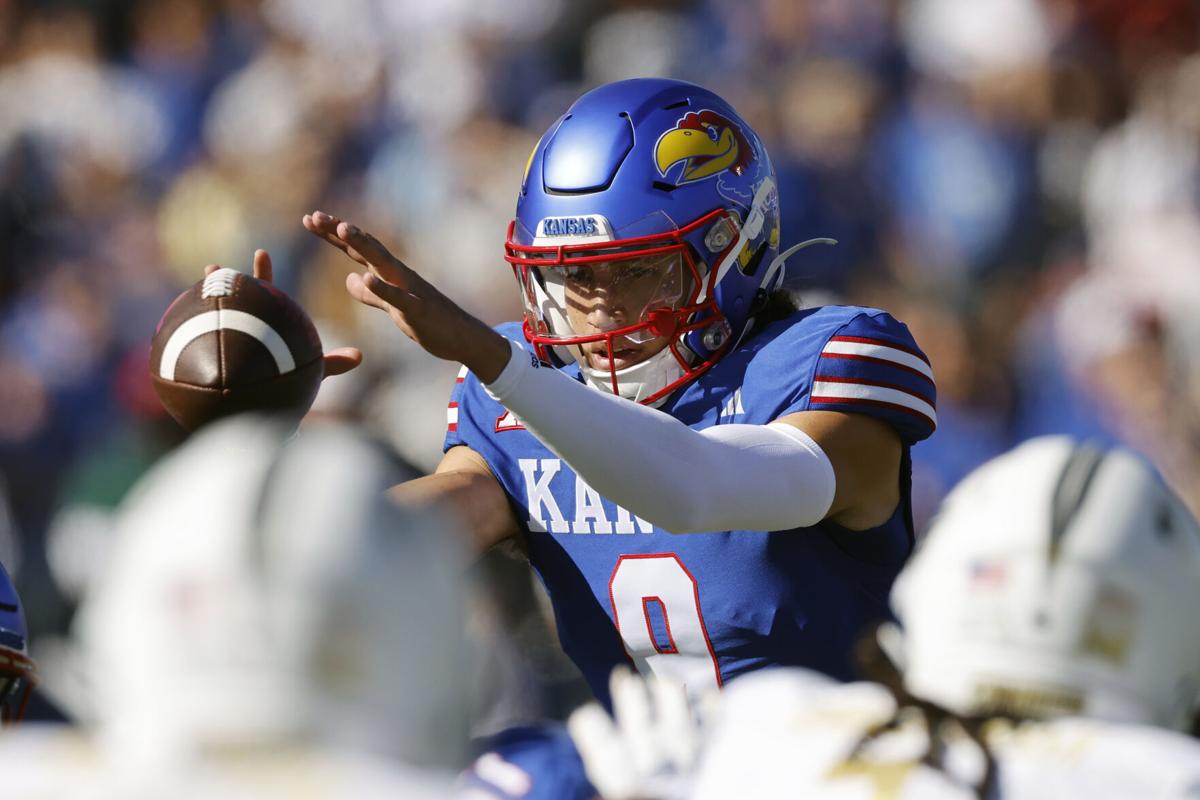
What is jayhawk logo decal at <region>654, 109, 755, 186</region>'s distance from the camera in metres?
3.27

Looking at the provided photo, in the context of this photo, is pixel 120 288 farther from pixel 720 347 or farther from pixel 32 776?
pixel 32 776

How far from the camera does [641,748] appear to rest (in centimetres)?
222

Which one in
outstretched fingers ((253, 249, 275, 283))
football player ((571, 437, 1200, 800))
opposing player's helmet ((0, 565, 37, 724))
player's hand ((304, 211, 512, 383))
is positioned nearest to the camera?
football player ((571, 437, 1200, 800))

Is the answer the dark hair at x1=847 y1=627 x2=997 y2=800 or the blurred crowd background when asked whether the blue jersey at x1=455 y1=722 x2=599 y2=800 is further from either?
the blurred crowd background

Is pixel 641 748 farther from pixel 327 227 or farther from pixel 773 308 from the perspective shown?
pixel 773 308

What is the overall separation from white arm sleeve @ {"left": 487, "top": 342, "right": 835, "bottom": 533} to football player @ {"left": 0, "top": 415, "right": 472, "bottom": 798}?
1.13 m

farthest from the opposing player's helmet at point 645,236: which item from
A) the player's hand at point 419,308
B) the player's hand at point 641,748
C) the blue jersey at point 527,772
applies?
the blue jersey at point 527,772

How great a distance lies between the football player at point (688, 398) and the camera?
306cm

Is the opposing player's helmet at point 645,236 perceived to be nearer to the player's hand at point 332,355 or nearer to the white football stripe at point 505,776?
the player's hand at point 332,355

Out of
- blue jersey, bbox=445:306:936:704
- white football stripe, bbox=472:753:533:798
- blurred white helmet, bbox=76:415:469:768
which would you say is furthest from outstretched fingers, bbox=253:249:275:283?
blurred white helmet, bbox=76:415:469:768

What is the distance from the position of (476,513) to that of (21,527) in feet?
13.3

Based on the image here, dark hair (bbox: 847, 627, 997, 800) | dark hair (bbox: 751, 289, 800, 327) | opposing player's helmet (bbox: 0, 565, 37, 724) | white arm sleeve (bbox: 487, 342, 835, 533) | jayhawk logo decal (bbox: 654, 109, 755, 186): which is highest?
jayhawk logo decal (bbox: 654, 109, 755, 186)

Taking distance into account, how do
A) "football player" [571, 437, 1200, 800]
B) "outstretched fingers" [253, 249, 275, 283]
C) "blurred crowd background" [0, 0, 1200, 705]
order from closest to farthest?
"football player" [571, 437, 1200, 800] → "outstretched fingers" [253, 249, 275, 283] → "blurred crowd background" [0, 0, 1200, 705]

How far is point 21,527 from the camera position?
6.74m
